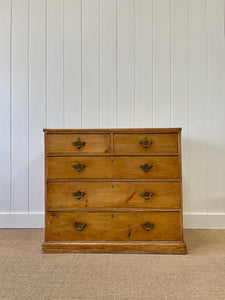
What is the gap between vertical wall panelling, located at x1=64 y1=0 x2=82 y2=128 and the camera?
7.61 feet

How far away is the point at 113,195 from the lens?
1750mm

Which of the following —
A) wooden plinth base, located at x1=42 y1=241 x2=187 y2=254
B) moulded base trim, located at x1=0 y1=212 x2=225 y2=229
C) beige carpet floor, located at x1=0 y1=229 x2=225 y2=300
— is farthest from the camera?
moulded base trim, located at x1=0 y1=212 x2=225 y2=229

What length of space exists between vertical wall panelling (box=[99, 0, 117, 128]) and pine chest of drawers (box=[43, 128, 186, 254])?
60 cm

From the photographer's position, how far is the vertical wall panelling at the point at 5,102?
2334mm

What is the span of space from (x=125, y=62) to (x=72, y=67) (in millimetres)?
517

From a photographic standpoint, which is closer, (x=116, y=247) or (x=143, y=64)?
(x=116, y=247)

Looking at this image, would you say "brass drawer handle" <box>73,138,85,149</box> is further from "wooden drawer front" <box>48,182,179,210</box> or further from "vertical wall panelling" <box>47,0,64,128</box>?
"vertical wall panelling" <box>47,0,64,128</box>

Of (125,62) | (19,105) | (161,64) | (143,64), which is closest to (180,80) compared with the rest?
(161,64)

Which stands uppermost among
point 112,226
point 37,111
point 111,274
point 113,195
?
point 37,111

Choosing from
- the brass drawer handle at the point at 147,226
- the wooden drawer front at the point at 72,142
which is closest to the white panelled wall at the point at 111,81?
the wooden drawer front at the point at 72,142

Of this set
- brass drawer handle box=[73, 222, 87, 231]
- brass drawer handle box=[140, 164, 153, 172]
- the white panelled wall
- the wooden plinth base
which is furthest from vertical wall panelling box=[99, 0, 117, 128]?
the wooden plinth base

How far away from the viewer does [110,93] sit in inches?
90.8

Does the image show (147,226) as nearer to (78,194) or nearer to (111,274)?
(111,274)

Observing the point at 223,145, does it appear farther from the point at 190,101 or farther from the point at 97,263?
the point at 97,263
